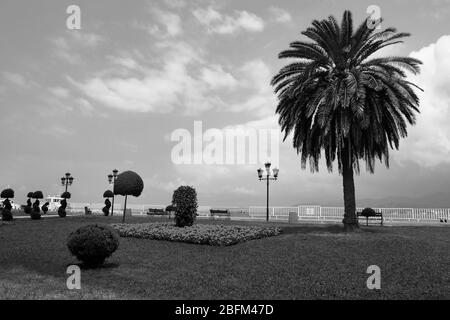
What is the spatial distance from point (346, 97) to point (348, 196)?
6020mm

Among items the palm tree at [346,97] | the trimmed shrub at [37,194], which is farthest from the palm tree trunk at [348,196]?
the trimmed shrub at [37,194]

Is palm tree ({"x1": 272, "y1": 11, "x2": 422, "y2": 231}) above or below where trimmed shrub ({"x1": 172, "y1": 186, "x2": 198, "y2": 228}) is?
above

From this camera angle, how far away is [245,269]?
46.1ft

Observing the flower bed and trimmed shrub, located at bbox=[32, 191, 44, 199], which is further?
trimmed shrub, located at bbox=[32, 191, 44, 199]

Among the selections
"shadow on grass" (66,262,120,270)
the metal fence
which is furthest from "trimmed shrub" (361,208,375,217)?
"shadow on grass" (66,262,120,270)

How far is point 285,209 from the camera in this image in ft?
142

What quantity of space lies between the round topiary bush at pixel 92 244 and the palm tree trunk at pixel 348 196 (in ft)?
49.0

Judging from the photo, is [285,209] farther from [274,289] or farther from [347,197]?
[274,289]

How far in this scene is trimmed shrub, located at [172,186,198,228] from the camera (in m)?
24.7

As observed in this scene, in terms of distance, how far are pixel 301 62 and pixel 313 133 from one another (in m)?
4.47

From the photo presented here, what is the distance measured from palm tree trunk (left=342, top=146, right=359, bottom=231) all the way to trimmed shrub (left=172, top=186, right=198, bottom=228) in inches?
362

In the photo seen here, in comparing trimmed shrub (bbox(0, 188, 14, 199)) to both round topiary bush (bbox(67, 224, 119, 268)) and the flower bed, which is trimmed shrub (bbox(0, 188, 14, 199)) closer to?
the flower bed
